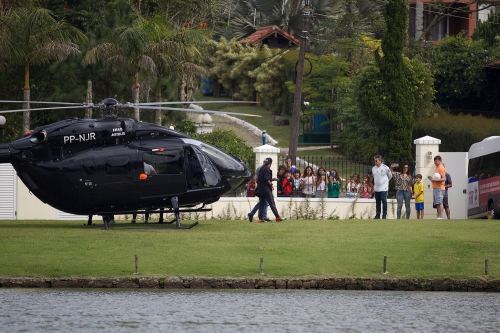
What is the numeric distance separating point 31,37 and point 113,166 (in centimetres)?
1329

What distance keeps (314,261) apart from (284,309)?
3296 mm

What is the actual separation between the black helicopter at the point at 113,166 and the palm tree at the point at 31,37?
1127 cm

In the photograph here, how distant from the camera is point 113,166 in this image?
25.4 metres

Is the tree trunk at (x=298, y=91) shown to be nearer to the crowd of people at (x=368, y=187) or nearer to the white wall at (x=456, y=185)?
the crowd of people at (x=368, y=187)

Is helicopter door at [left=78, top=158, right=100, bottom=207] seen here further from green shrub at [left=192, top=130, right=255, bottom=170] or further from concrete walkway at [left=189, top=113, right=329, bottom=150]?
concrete walkway at [left=189, top=113, right=329, bottom=150]

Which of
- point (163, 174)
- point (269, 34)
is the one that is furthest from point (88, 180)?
point (269, 34)

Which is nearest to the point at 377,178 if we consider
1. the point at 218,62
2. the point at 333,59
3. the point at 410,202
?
the point at 410,202

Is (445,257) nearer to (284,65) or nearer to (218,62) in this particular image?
(284,65)

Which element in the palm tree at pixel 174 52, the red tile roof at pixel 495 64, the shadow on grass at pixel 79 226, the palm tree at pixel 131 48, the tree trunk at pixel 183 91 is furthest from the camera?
the red tile roof at pixel 495 64

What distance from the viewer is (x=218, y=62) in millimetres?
70250

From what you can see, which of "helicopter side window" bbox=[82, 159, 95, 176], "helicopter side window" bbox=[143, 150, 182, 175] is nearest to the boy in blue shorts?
"helicopter side window" bbox=[143, 150, 182, 175]

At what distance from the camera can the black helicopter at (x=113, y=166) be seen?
25266 mm

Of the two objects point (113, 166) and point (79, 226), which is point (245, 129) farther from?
point (113, 166)

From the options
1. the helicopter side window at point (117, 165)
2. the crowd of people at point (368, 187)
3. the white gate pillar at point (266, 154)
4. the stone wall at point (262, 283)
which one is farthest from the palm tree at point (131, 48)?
the stone wall at point (262, 283)
